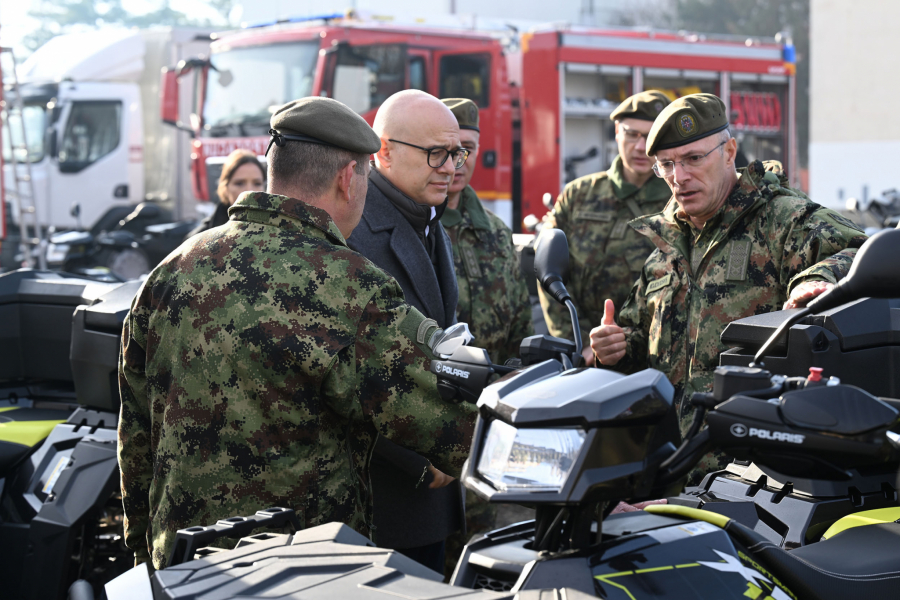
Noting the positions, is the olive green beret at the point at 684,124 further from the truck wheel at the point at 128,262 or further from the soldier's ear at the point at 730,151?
the truck wheel at the point at 128,262

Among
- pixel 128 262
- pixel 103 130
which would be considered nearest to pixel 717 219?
pixel 128 262

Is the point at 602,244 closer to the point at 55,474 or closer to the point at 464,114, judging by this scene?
the point at 464,114

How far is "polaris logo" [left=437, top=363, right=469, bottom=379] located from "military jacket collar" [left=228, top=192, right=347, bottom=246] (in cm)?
63

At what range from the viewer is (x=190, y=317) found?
6.57 ft

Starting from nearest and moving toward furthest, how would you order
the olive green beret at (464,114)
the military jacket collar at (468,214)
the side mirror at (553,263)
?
the side mirror at (553,263) → the military jacket collar at (468,214) → the olive green beret at (464,114)

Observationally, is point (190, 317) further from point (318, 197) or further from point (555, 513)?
point (555, 513)

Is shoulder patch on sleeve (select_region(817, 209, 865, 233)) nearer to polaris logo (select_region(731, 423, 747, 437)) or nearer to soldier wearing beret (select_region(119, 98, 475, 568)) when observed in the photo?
soldier wearing beret (select_region(119, 98, 475, 568))

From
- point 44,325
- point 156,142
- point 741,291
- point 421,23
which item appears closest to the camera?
point 741,291

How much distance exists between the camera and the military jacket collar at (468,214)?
392cm

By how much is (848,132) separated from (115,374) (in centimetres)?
2398

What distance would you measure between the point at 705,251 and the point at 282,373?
1.57 meters

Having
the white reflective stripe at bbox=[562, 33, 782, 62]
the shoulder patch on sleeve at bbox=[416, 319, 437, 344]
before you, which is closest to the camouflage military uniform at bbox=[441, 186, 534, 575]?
the shoulder patch on sleeve at bbox=[416, 319, 437, 344]

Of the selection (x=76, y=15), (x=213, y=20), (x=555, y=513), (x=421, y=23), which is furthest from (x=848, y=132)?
(x=76, y=15)

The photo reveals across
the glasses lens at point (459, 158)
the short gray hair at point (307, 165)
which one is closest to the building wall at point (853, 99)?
the glasses lens at point (459, 158)
